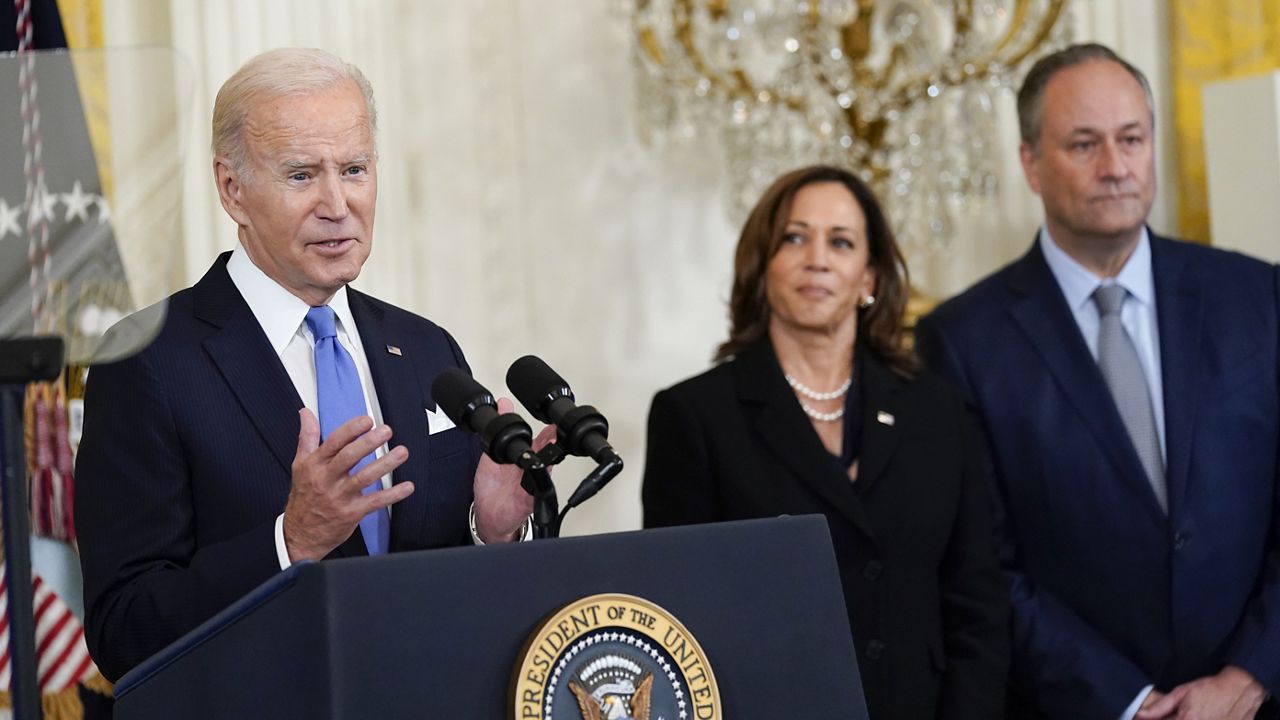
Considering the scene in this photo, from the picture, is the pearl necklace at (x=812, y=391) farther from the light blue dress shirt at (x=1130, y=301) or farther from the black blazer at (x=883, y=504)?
the light blue dress shirt at (x=1130, y=301)

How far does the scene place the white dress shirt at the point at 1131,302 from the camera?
323 cm

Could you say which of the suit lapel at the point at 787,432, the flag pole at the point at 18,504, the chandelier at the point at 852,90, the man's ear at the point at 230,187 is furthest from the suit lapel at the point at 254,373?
the chandelier at the point at 852,90

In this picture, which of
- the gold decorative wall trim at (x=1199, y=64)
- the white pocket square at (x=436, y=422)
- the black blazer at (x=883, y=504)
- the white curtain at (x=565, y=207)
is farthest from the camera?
the gold decorative wall trim at (x=1199, y=64)

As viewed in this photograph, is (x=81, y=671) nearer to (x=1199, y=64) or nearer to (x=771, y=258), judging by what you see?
(x=771, y=258)

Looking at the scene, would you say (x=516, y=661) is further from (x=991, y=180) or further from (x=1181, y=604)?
(x=991, y=180)

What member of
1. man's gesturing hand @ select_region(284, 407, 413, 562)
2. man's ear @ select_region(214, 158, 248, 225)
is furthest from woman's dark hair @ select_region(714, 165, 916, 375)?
man's gesturing hand @ select_region(284, 407, 413, 562)

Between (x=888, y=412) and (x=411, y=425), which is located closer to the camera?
(x=411, y=425)

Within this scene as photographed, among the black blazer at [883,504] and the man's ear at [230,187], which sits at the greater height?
the man's ear at [230,187]

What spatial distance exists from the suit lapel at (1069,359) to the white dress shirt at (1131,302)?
0.09 feet

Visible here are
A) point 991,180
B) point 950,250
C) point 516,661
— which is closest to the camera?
point 516,661

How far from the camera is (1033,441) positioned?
3.18 meters

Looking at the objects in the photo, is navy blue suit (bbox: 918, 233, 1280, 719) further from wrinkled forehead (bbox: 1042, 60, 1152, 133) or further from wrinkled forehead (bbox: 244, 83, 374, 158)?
wrinkled forehead (bbox: 244, 83, 374, 158)

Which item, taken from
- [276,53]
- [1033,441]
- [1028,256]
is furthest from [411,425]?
[1028,256]

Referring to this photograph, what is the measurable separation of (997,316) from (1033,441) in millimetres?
293
